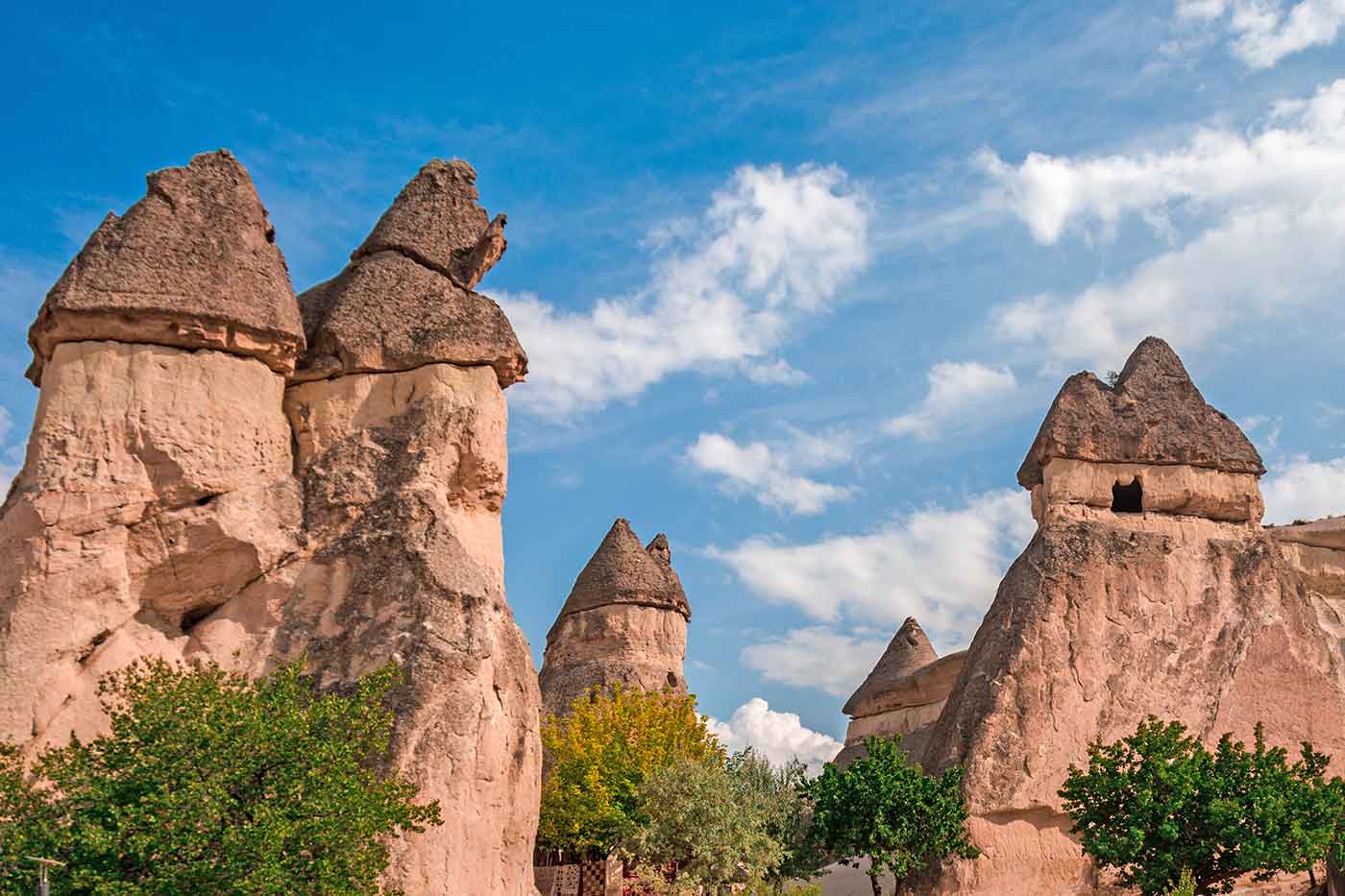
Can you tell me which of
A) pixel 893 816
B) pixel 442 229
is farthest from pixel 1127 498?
pixel 442 229

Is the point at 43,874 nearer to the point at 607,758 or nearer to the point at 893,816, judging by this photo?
the point at 893,816

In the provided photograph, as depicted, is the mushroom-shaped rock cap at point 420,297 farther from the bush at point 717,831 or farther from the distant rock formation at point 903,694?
the distant rock formation at point 903,694

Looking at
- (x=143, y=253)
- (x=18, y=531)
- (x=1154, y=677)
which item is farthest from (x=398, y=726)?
(x=1154, y=677)

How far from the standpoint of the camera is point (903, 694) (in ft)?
122

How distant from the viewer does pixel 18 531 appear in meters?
17.1

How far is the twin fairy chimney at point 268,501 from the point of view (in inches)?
663

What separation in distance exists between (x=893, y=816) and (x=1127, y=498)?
7.79 metres

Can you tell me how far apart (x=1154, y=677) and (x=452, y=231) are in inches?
554

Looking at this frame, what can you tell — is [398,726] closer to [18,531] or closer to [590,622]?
[18,531]

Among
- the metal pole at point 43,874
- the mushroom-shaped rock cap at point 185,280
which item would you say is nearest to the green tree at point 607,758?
the mushroom-shaped rock cap at point 185,280

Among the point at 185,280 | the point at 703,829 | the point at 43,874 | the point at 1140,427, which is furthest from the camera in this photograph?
the point at 1140,427

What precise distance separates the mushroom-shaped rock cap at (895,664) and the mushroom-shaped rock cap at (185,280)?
22.9 metres

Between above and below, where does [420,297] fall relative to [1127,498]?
above

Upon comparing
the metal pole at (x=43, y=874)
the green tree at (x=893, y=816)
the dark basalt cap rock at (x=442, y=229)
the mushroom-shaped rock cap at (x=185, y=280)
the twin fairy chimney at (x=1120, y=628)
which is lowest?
the metal pole at (x=43, y=874)
